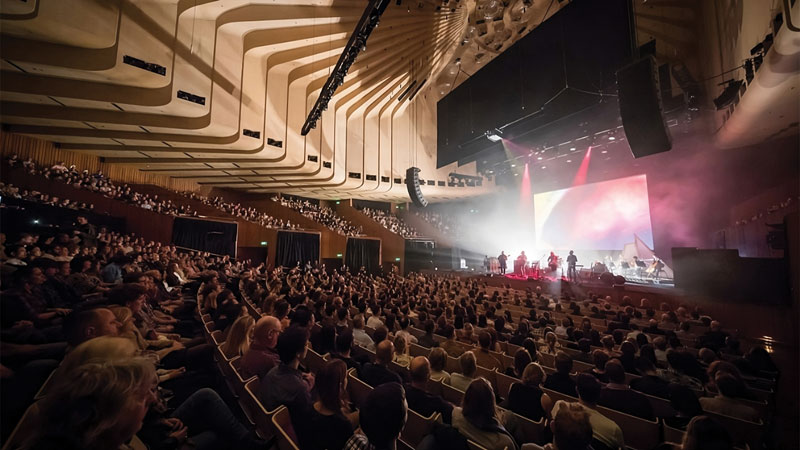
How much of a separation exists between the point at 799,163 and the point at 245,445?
11.5 m

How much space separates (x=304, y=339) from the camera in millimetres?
2150

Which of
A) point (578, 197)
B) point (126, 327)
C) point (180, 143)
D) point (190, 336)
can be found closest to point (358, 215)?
point (180, 143)

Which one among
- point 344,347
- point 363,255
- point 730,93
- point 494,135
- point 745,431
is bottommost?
point 745,431

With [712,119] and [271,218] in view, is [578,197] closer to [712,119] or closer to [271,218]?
[712,119]

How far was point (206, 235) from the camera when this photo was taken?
12656 millimetres

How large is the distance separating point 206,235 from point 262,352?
491 inches

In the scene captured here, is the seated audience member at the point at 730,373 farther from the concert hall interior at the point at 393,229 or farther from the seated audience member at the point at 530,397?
the seated audience member at the point at 530,397

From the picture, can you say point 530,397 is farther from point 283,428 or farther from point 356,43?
point 356,43

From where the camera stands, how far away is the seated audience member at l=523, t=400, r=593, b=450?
5.05 feet

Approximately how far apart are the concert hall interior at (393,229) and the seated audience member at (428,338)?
21mm

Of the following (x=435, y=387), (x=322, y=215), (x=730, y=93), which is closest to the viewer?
(x=435, y=387)

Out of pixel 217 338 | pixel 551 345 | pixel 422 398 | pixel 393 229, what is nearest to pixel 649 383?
pixel 551 345

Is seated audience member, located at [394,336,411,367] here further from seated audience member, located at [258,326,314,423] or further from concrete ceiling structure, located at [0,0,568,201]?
concrete ceiling structure, located at [0,0,568,201]

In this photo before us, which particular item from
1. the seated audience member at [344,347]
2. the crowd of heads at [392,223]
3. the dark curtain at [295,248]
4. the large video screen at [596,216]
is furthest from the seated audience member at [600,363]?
the crowd of heads at [392,223]
